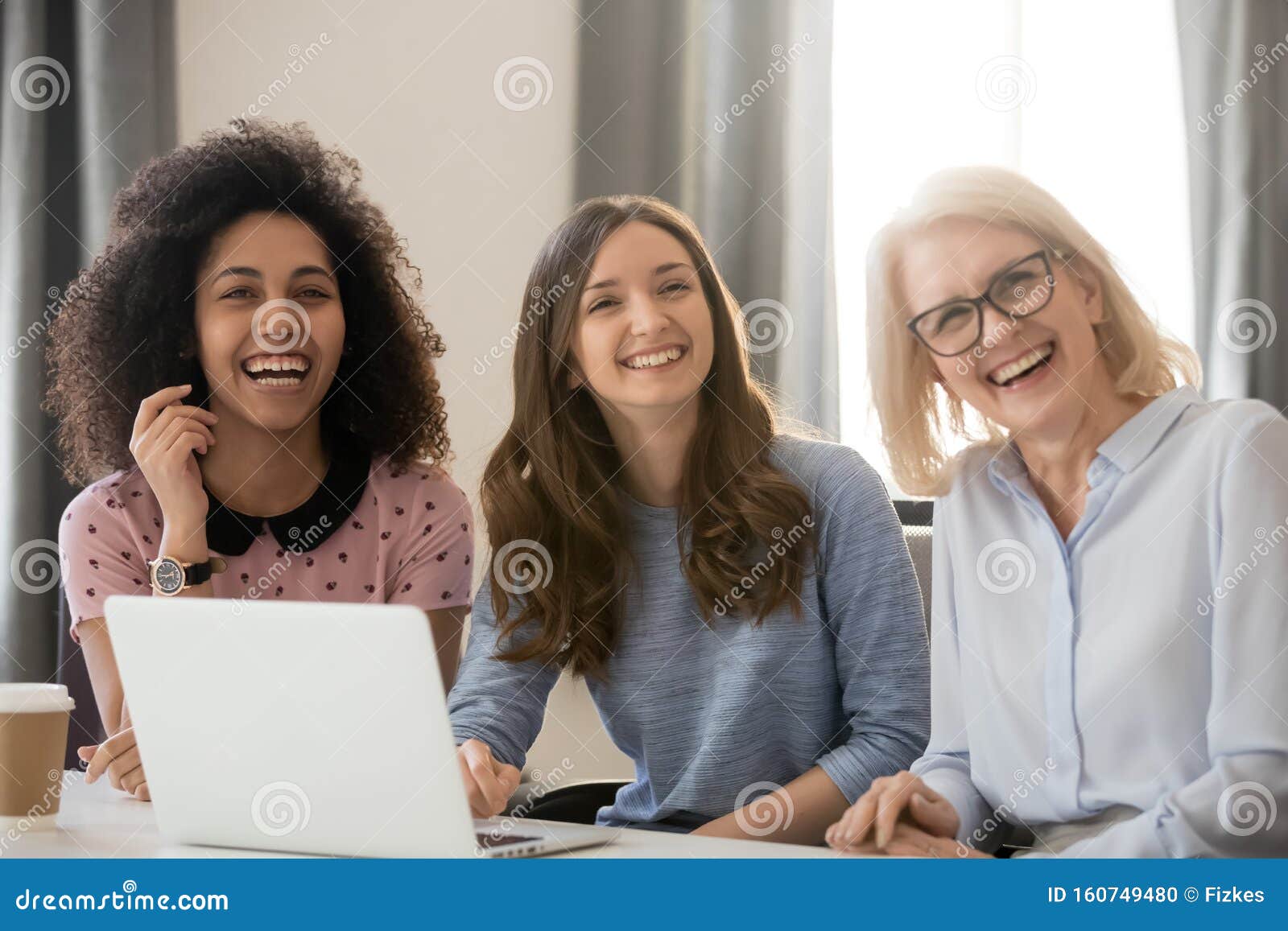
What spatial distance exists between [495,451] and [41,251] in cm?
124

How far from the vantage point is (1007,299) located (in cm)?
121

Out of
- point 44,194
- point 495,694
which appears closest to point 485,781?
point 495,694

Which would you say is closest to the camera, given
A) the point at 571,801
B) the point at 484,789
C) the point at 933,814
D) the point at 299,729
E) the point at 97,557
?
the point at 299,729

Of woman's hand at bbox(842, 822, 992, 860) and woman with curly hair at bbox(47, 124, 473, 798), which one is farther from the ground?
woman with curly hair at bbox(47, 124, 473, 798)

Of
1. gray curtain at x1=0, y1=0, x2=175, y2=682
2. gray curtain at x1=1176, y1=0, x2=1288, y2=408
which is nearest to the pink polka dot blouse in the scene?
gray curtain at x1=0, y1=0, x2=175, y2=682

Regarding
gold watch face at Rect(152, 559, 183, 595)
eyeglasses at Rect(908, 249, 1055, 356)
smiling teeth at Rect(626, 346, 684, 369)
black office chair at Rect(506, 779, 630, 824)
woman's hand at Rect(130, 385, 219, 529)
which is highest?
eyeglasses at Rect(908, 249, 1055, 356)

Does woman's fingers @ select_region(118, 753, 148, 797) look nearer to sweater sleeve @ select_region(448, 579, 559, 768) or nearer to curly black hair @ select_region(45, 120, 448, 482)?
sweater sleeve @ select_region(448, 579, 559, 768)

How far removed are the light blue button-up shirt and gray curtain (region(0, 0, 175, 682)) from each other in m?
1.77

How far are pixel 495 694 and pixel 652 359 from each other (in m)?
0.45

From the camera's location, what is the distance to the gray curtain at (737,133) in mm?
2342

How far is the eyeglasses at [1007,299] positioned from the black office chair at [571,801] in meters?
0.72

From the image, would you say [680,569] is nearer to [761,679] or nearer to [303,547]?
[761,679]

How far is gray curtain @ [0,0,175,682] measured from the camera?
2.24 m
